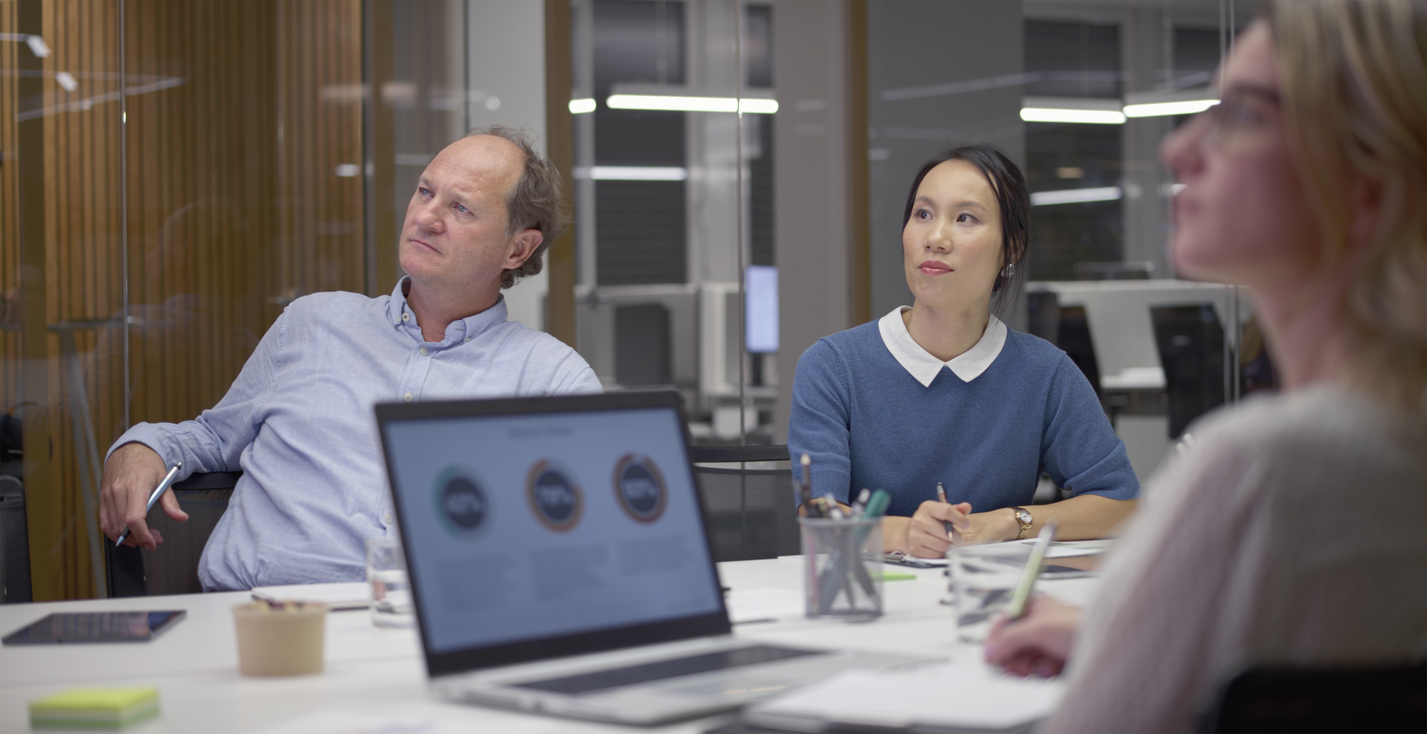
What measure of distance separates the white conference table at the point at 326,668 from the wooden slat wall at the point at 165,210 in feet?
7.57

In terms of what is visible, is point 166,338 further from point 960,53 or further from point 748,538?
point 960,53

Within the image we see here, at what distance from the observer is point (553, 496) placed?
1.17 meters

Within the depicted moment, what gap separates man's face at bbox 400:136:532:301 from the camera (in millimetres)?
2424

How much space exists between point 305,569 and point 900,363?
46.2 inches

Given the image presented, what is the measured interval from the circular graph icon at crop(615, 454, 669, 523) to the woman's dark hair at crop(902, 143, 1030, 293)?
139 cm

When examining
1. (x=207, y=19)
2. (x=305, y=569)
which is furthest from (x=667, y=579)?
(x=207, y=19)

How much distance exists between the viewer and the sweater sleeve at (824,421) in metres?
2.24

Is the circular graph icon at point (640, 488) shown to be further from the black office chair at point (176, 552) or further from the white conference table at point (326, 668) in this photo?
the black office chair at point (176, 552)

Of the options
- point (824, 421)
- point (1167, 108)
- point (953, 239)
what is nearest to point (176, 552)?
point (824, 421)

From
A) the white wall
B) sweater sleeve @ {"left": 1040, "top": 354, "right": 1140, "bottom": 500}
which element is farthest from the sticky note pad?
the white wall

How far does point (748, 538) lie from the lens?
8.02 feet

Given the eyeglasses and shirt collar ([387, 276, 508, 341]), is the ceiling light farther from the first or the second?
the eyeglasses

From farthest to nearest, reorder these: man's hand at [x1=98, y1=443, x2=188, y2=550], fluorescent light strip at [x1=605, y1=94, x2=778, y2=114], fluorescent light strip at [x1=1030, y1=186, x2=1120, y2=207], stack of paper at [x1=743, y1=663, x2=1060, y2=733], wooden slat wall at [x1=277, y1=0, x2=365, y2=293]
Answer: fluorescent light strip at [x1=1030, y1=186, x2=1120, y2=207] → fluorescent light strip at [x1=605, y1=94, x2=778, y2=114] → wooden slat wall at [x1=277, y1=0, x2=365, y2=293] → man's hand at [x1=98, y1=443, x2=188, y2=550] → stack of paper at [x1=743, y1=663, x2=1060, y2=733]

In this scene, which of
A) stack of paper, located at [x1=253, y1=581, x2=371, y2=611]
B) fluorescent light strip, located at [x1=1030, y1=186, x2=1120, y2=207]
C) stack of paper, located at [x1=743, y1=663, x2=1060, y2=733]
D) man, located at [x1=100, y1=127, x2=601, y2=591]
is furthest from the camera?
fluorescent light strip, located at [x1=1030, y1=186, x2=1120, y2=207]
